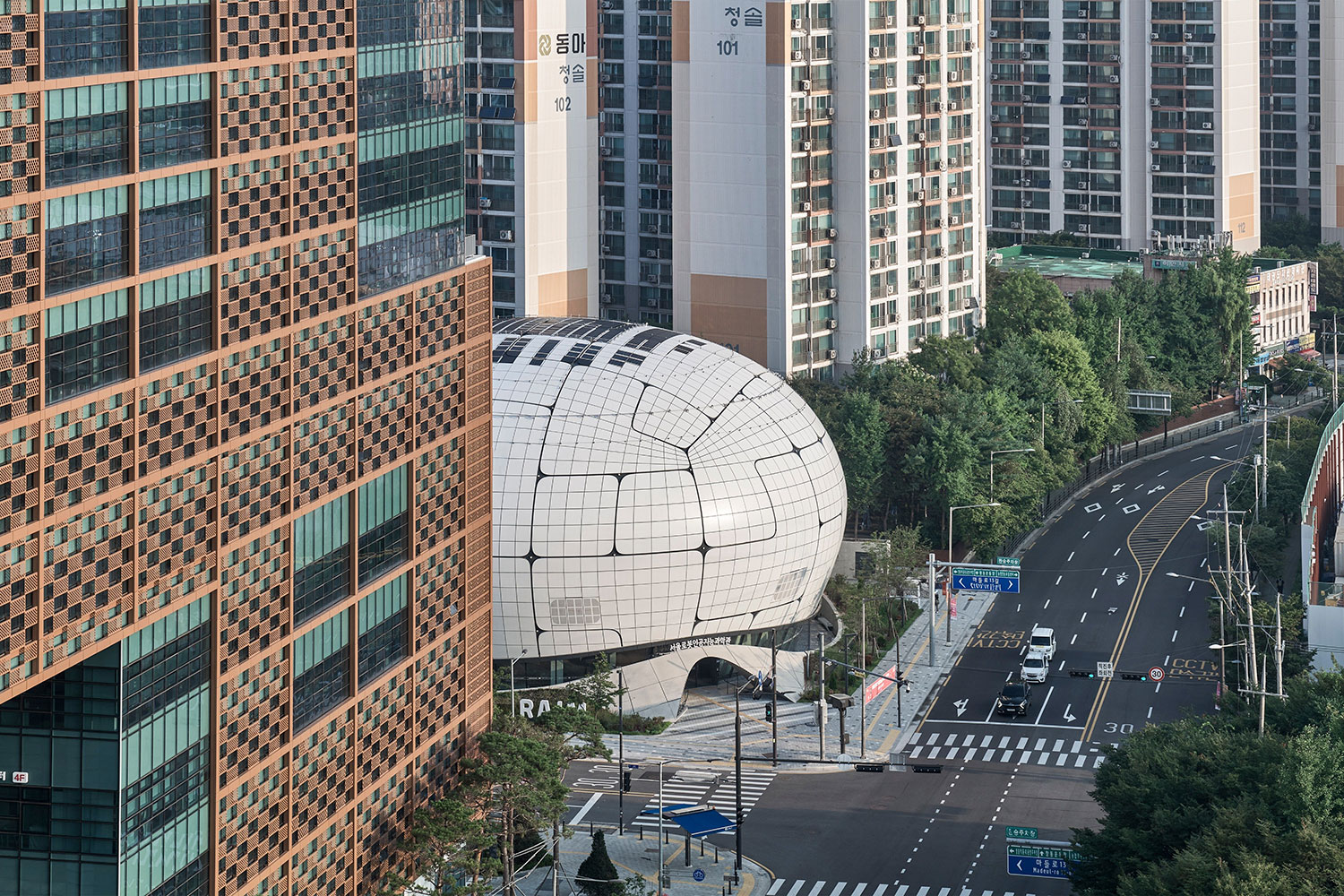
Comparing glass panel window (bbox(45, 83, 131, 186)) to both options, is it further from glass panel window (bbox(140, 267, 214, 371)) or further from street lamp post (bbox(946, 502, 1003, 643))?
street lamp post (bbox(946, 502, 1003, 643))

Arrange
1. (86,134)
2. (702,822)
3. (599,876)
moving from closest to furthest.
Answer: (86,134) → (599,876) → (702,822)

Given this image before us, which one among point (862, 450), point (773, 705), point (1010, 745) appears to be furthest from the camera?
point (862, 450)

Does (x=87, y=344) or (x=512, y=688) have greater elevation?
(x=87, y=344)

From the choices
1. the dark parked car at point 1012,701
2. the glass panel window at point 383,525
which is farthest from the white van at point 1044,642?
the glass panel window at point 383,525

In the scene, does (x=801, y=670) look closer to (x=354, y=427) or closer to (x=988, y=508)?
(x=988, y=508)

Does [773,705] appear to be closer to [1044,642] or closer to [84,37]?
[1044,642]

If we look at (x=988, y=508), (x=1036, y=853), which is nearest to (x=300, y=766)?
(x=1036, y=853)

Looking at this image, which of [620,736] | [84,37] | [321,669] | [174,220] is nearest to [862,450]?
[620,736]
